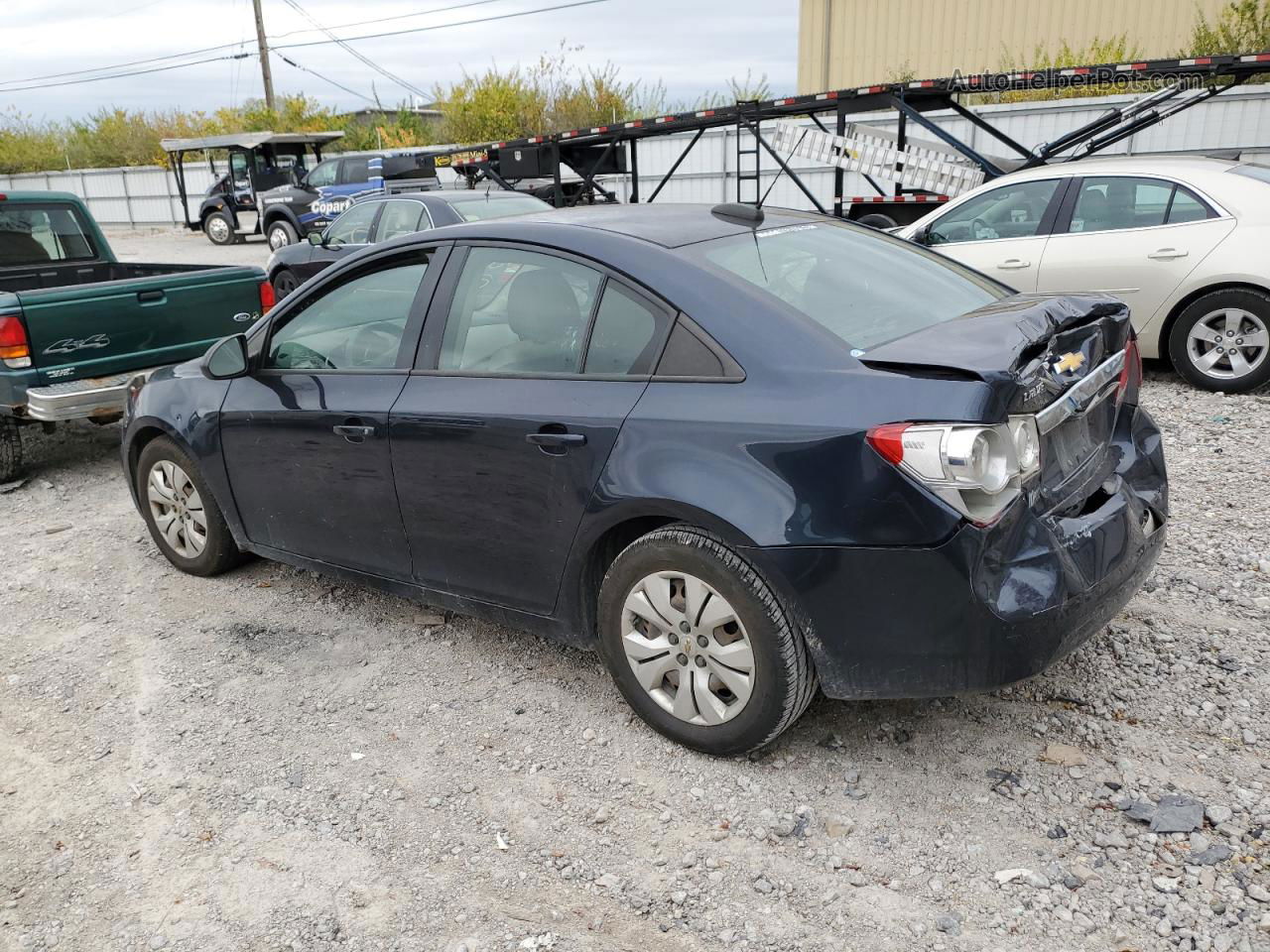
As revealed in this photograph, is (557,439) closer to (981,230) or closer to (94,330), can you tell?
(94,330)

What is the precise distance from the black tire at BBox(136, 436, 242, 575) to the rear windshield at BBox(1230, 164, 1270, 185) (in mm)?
6918

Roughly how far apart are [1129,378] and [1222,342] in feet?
14.5

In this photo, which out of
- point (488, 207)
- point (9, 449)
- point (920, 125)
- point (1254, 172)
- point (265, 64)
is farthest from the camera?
point (265, 64)

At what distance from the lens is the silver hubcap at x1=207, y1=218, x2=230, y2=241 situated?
25.8 m

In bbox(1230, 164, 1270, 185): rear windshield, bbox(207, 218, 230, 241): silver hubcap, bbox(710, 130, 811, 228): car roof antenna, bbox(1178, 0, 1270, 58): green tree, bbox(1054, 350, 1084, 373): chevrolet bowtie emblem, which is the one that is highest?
bbox(1178, 0, 1270, 58): green tree

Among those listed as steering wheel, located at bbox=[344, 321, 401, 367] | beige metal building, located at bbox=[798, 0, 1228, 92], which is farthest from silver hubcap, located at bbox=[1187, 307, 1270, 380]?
beige metal building, located at bbox=[798, 0, 1228, 92]

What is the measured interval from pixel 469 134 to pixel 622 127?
69.2 feet

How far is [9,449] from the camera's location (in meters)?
6.77

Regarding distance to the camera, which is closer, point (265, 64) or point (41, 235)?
point (41, 235)

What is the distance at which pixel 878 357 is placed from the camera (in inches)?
111

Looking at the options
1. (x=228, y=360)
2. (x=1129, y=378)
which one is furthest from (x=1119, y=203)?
(x=228, y=360)

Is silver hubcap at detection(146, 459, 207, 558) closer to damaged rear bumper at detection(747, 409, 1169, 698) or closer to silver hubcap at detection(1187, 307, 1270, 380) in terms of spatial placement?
damaged rear bumper at detection(747, 409, 1169, 698)

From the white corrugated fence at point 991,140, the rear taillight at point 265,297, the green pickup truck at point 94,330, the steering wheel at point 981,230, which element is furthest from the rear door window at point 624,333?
the white corrugated fence at point 991,140

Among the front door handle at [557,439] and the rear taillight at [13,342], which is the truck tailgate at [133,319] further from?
the front door handle at [557,439]
